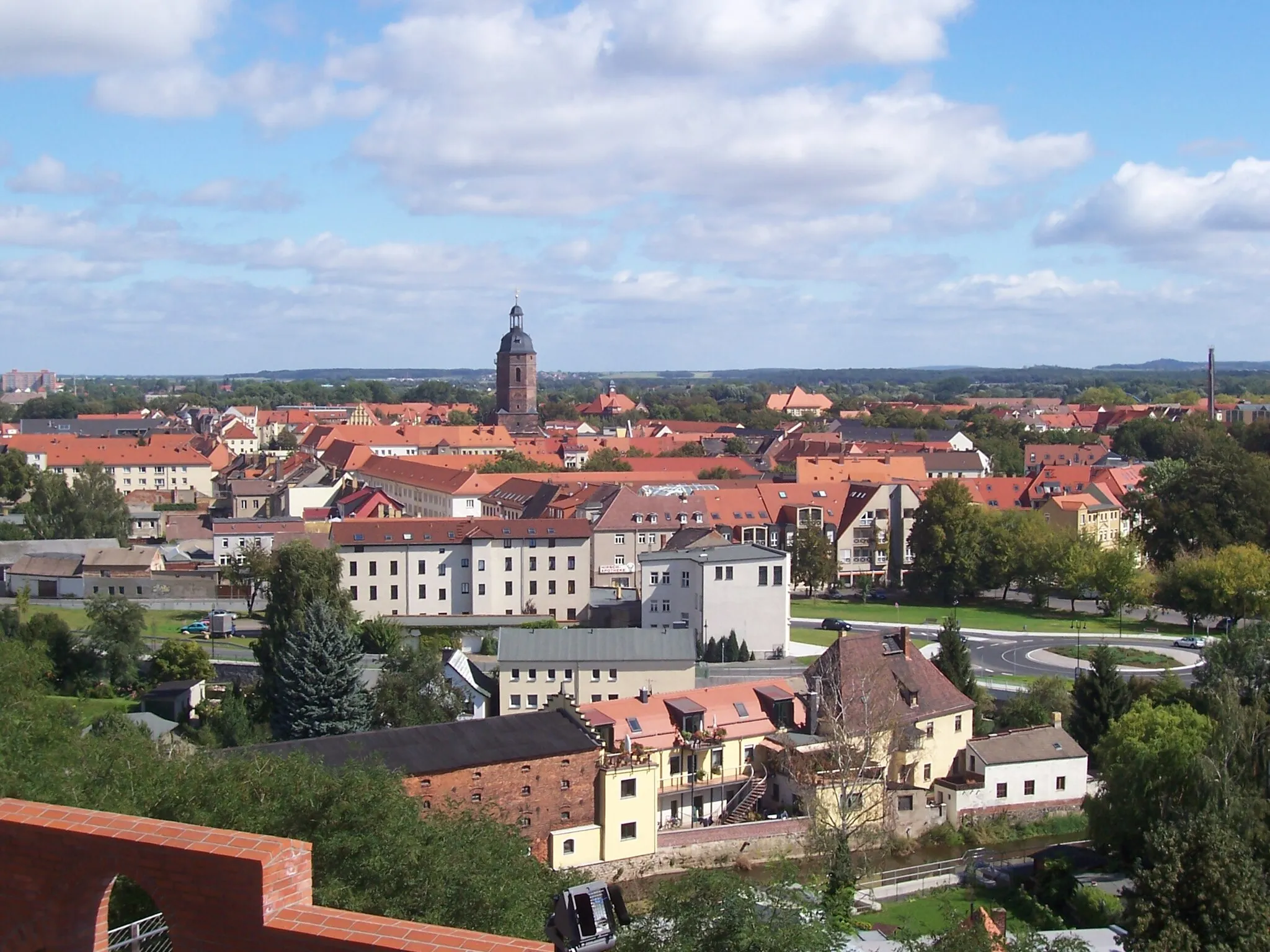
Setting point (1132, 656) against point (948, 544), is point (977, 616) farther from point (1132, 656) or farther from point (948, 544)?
point (1132, 656)

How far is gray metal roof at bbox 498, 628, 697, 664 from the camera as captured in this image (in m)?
35.2

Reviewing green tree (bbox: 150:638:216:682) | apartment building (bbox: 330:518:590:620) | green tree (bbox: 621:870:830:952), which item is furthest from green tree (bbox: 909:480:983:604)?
green tree (bbox: 621:870:830:952)

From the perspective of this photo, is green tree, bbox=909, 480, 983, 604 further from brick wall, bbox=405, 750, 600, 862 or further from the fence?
the fence

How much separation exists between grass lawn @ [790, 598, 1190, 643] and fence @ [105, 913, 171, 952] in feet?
132

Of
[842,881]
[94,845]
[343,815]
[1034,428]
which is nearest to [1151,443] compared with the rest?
[1034,428]

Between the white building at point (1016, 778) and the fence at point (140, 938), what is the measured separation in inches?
962

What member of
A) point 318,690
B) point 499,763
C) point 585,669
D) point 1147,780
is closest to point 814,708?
point 585,669

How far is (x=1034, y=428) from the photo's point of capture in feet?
419

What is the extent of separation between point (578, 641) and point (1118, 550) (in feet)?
90.1

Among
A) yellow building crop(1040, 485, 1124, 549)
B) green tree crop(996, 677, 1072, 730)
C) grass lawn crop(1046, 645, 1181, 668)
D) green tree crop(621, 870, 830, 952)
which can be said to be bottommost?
grass lawn crop(1046, 645, 1181, 668)

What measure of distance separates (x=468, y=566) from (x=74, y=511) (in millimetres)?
23048

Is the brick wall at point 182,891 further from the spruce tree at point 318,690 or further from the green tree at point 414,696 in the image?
the green tree at point 414,696

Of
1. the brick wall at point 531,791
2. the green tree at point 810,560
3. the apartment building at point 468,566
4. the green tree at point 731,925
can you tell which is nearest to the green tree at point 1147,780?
the brick wall at point 531,791

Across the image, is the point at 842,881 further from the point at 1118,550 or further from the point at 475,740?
the point at 1118,550
